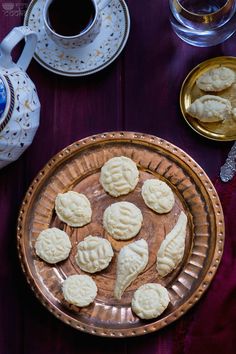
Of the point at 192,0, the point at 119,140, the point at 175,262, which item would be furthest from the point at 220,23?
the point at 175,262

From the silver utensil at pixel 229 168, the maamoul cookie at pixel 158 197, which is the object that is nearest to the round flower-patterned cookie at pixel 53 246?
the maamoul cookie at pixel 158 197

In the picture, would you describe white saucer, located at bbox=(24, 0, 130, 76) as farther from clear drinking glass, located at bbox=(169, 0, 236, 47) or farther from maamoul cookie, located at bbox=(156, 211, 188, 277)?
maamoul cookie, located at bbox=(156, 211, 188, 277)

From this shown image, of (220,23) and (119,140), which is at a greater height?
(220,23)

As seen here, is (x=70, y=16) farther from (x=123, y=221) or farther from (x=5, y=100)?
(x=123, y=221)

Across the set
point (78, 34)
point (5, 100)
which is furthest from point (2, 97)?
point (78, 34)

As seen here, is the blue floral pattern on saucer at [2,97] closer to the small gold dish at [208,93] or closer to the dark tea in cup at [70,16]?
the dark tea in cup at [70,16]

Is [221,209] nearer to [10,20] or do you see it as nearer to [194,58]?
[194,58]
